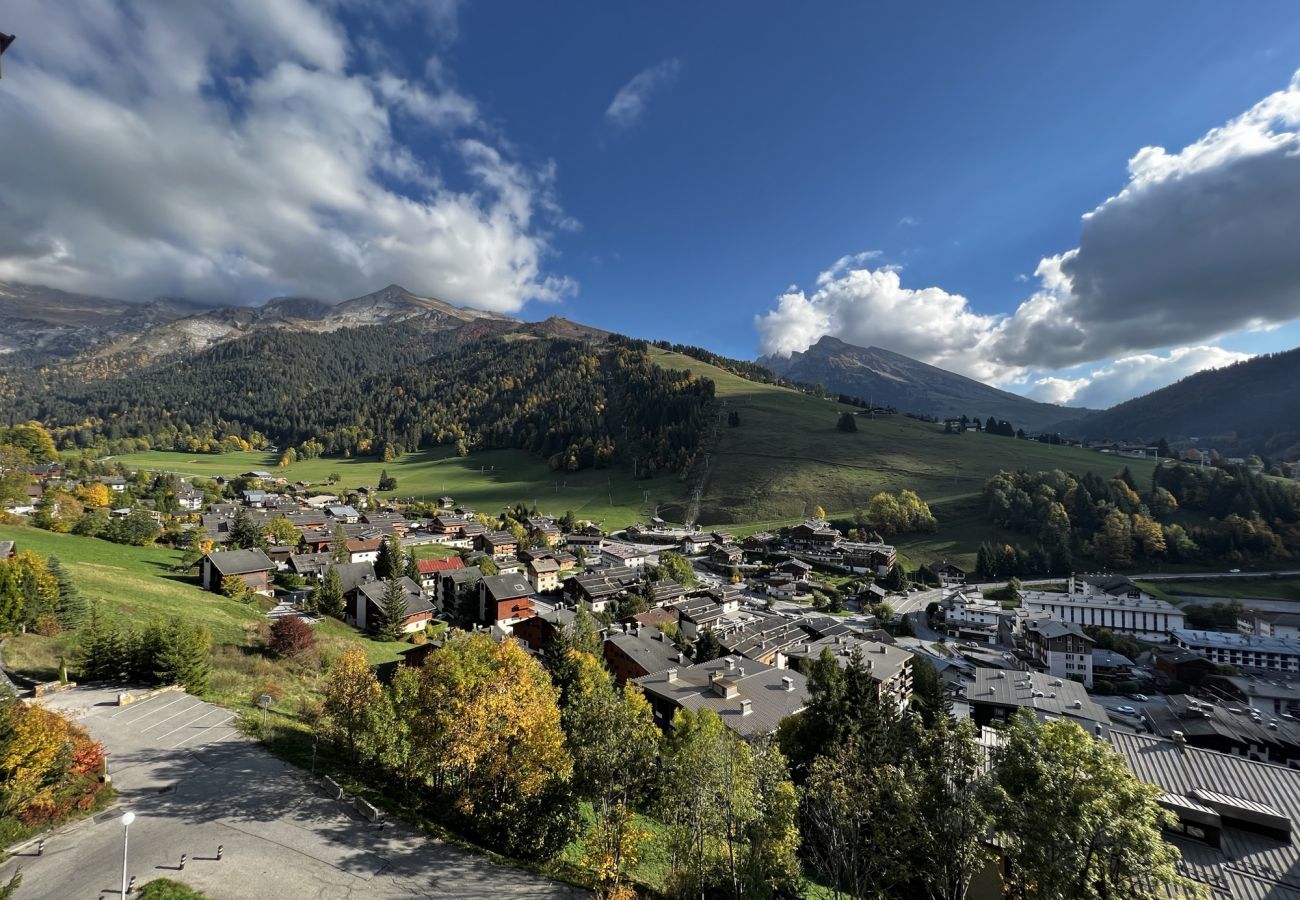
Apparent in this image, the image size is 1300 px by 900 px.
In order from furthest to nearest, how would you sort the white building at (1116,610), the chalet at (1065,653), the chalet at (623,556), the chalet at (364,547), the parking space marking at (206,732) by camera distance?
1. the chalet at (623,556)
2. the chalet at (364,547)
3. the white building at (1116,610)
4. the chalet at (1065,653)
5. the parking space marking at (206,732)

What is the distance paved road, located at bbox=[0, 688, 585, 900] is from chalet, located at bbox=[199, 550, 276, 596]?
109 feet

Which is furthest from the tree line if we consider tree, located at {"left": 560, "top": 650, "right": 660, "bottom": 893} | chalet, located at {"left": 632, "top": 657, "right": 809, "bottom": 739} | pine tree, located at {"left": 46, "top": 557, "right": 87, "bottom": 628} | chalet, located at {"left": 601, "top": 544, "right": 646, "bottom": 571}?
pine tree, located at {"left": 46, "top": 557, "right": 87, "bottom": 628}

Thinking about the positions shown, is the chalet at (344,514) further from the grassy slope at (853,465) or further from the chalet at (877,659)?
the chalet at (877,659)

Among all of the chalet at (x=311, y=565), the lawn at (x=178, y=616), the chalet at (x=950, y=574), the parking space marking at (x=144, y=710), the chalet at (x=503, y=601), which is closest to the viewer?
the parking space marking at (x=144, y=710)

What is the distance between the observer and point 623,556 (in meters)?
90.3

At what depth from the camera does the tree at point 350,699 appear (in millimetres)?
18281

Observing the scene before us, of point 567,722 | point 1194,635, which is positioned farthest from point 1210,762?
point 1194,635

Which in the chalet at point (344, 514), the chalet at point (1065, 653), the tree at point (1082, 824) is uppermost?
the tree at point (1082, 824)

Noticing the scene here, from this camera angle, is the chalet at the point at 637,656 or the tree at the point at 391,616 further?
the tree at the point at 391,616

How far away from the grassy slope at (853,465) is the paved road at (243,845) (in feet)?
333

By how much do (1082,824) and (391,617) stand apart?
47.1 m

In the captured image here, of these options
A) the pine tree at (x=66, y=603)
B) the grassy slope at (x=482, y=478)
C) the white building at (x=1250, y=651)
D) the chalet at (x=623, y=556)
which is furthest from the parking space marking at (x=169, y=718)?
the grassy slope at (x=482, y=478)

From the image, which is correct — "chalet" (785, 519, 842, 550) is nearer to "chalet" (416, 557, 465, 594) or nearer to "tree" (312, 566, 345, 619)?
"chalet" (416, 557, 465, 594)

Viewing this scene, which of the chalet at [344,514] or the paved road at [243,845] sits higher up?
the paved road at [243,845]
